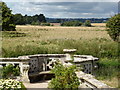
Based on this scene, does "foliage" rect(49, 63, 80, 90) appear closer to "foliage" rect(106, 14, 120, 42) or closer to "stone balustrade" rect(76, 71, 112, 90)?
"stone balustrade" rect(76, 71, 112, 90)

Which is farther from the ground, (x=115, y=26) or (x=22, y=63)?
(x=115, y=26)

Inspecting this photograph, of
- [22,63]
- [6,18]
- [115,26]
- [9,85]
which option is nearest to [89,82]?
[9,85]

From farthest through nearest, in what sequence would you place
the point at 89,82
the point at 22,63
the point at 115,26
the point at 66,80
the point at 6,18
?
the point at 6,18 < the point at 115,26 < the point at 22,63 < the point at 66,80 < the point at 89,82

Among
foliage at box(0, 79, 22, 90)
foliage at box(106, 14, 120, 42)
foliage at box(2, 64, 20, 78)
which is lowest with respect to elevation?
foliage at box(2, 64, 20, 78)

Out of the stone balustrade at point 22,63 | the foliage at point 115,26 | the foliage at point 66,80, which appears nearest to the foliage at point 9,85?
the foliage at point 66,80

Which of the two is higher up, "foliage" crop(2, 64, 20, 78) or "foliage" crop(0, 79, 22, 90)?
"foliage" crop(0, 79, 22, 90)

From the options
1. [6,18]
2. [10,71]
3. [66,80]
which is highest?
[6,18]

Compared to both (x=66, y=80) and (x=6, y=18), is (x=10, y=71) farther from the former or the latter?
(x=6, y=18)

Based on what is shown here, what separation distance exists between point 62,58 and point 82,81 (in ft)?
12.3

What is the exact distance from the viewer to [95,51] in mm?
15062

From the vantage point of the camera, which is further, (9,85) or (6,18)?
(6,18)

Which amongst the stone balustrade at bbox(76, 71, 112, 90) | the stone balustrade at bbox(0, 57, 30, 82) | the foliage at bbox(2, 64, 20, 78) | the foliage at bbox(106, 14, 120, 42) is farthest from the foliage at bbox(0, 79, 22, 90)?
the foliage at bbox(106, 14, 120, 42)

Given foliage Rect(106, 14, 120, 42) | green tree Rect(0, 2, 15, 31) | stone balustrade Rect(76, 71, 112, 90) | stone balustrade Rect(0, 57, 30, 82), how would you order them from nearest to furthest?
stone balustrade Rect(76, 71, 112, 90) → stone balustrade Rect(0, 57, 30, 82) → foliage Rect(106, 14, 120, 42) → green tree Rect(0, 2, 15, 31)

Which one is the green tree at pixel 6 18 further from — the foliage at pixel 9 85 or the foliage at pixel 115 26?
the foliage at pixel 9 85
